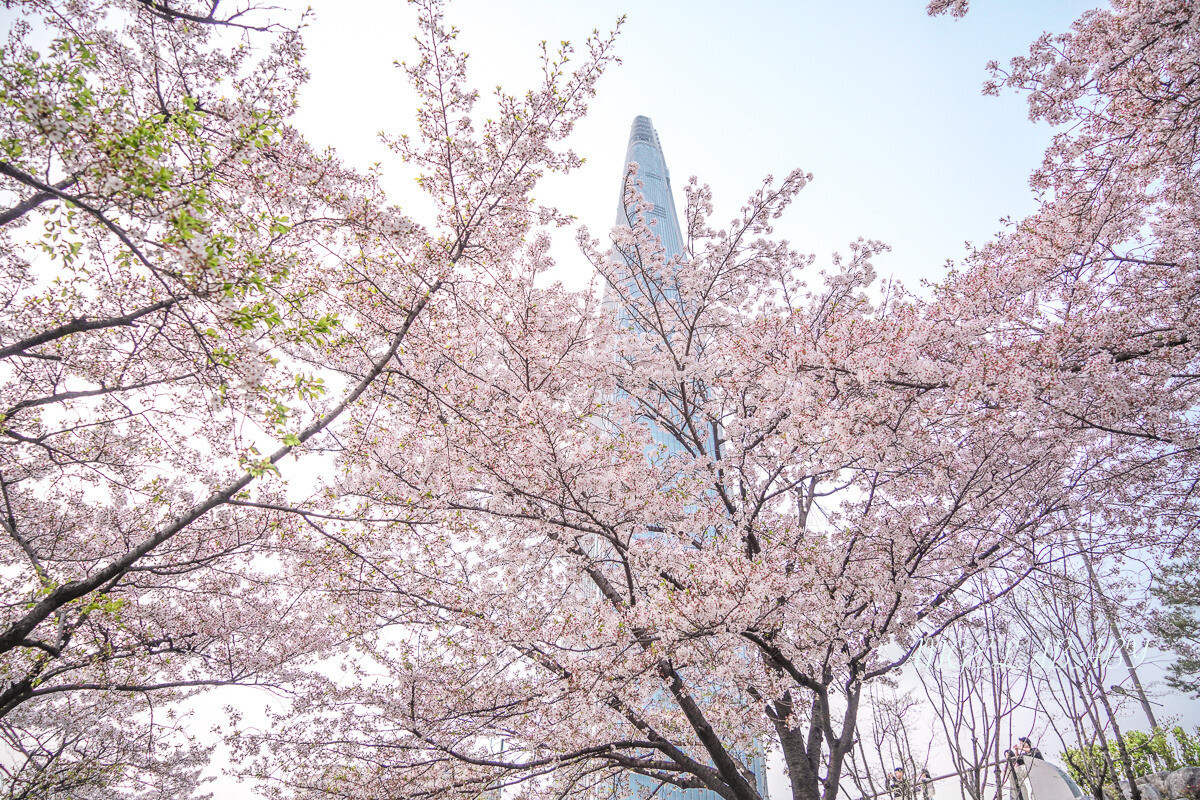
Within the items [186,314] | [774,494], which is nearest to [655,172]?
[774,494]

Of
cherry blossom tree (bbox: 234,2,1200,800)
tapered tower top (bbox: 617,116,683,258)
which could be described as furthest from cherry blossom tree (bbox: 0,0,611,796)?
tapered tower top (bbox: 617,116,683,258)

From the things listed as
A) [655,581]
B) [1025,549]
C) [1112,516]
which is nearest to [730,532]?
[655,581]

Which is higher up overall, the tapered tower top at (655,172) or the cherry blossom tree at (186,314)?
the tapered tower top at (655,172)

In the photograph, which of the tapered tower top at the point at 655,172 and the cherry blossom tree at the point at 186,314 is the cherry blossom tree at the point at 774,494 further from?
the tapered tower top at the point at 655,172

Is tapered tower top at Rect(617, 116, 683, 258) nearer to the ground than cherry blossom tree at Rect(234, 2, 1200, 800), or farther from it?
farther from it

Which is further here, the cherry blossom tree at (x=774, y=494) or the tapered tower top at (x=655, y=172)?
the tapered tower top at (x=655, y=172)

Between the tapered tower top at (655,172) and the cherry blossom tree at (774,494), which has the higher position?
the tapered tower top at (655,172)

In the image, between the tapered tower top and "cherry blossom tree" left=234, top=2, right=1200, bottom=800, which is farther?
the tapered tower top

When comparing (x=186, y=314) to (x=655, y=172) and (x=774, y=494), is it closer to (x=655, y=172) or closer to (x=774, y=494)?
(x=774, y=494)

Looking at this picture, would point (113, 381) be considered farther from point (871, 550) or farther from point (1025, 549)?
point (1025, 549)

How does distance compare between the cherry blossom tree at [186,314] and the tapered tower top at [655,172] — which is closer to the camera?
the cherry blossom tree at [186,314]

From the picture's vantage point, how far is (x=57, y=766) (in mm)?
6930

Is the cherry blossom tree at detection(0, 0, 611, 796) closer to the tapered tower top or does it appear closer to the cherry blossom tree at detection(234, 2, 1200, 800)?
the cherry blossom tree at detection(234, 2, 1200, 800)

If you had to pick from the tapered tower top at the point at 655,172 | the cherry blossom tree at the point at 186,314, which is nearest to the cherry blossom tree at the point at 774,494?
the cherry blossom tree at the point at 186,314
